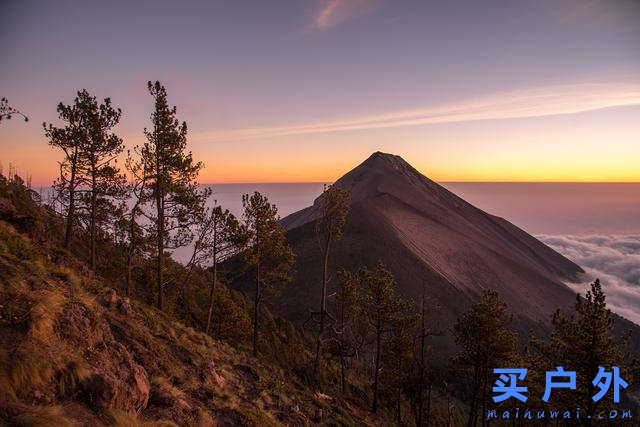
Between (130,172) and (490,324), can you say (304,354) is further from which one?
(130,172)

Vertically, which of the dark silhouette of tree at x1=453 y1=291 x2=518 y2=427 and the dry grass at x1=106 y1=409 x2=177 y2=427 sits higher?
the dry grass at x1=106 y1=409 x2=177 y2=427

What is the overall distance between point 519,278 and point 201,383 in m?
119

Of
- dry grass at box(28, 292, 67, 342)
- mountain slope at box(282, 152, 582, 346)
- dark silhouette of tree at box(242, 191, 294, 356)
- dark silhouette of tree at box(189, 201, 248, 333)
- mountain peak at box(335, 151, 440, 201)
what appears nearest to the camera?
dry grass at box(28, 292, 67, 342)

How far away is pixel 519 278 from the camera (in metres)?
112

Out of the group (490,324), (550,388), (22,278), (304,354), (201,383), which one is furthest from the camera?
(304,354)

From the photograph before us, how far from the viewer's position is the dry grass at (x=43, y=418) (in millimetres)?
6156

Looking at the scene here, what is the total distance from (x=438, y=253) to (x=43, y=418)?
109690 mm

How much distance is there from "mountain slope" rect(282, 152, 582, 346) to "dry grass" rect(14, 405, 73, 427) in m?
58.3

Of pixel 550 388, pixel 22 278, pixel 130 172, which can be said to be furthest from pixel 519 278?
pixel 22 278

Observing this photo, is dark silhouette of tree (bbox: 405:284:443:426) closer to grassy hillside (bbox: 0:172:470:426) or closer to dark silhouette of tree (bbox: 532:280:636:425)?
dark silhouette of tree (bbox: 532:280:636:425)

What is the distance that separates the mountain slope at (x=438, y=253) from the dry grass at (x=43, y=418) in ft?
191

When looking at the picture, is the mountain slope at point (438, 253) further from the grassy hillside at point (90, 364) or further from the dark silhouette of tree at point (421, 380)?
the grassy hillside at point (90, 364)

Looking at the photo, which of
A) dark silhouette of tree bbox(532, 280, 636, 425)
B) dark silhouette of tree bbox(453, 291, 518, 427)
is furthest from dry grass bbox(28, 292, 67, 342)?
dark silhouette of tree bbox(453, 291, 518, 427)

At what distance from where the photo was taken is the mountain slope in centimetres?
8769
